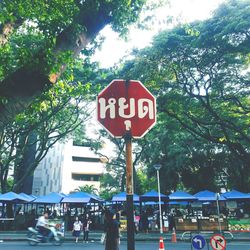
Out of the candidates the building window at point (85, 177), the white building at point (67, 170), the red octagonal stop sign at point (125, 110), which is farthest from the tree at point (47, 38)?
the building window at point (85, 177)

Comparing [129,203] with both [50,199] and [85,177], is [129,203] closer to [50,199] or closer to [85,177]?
[50,199]

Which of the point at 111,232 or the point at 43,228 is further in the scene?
the point at 43,228

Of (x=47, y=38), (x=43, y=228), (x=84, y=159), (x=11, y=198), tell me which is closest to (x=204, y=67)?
(x=43, y=228)

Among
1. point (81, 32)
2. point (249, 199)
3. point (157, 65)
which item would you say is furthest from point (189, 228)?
point (81, 32)

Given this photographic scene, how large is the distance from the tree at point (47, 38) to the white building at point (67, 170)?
44.7m

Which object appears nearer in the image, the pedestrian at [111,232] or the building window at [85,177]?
the pedestrian at [111,232]

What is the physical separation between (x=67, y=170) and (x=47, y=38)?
46.0 m

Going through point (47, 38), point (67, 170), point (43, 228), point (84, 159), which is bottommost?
point (43, 228)

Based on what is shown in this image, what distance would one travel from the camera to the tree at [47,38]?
3.88m

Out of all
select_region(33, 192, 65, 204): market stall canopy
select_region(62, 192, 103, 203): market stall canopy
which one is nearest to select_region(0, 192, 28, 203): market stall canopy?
select_region(33, 192, 65, 204): market stall canopy

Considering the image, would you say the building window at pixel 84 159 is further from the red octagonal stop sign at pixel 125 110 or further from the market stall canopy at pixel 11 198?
the red octagonal stop sign at pixel 125 110

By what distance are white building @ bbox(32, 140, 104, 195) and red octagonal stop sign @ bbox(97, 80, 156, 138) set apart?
46824 mm

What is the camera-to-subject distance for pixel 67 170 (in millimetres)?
49406

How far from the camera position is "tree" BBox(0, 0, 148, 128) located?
3877 mm
